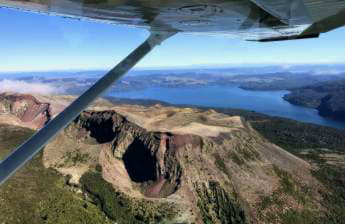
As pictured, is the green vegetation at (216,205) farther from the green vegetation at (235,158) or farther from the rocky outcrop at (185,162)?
the green vegetation at (235,158)

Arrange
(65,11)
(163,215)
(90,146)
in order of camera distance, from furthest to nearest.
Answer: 1. (90,146)
2. (163,215)
3. (65,11)

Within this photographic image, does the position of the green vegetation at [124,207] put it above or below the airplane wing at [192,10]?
below

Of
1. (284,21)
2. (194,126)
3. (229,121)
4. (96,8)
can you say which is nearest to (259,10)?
(284,21)

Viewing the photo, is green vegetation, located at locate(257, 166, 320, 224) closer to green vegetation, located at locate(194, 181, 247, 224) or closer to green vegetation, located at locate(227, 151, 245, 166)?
green vegetation, located at locate(194, 181, 247, 224)

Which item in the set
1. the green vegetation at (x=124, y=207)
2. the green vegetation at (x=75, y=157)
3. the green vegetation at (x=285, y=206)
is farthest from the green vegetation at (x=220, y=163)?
the green vegetation at (x=75, y=157)

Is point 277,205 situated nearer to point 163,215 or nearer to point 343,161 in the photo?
point 163,215

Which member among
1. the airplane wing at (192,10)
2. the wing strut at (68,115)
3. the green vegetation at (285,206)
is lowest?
the green vegetation at (285,206)

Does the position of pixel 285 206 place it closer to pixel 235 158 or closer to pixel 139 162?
pixel 235 158
